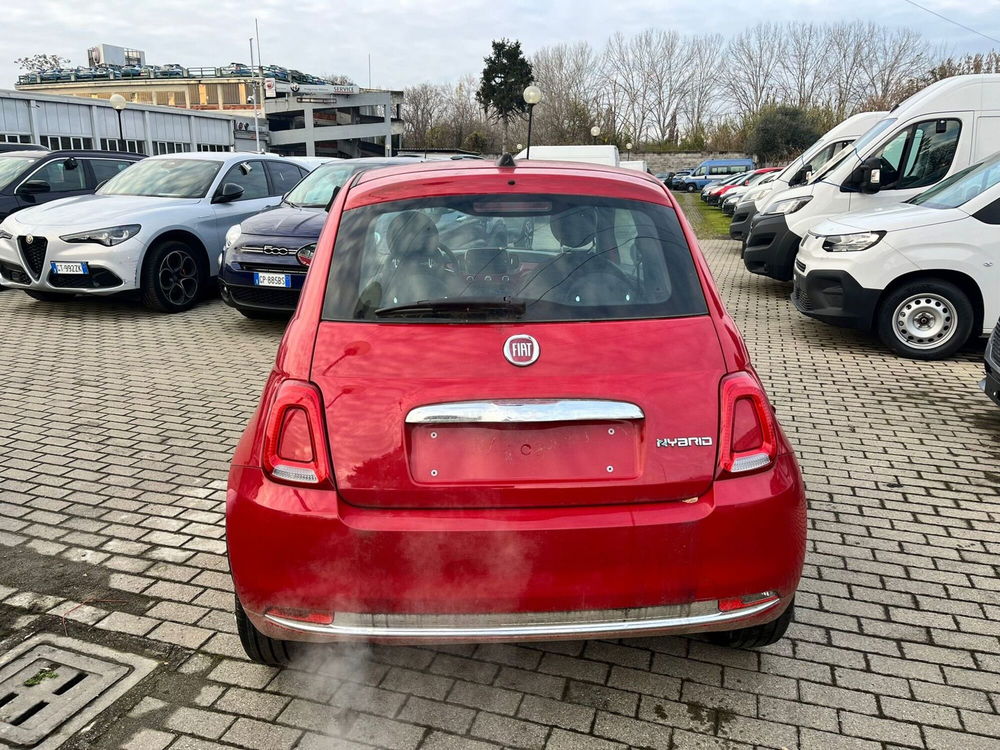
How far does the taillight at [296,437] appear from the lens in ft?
7.93

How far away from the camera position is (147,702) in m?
2.70

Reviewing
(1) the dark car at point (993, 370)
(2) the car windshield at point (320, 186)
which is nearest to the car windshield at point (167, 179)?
(2) the car windshield at point (320, 186)

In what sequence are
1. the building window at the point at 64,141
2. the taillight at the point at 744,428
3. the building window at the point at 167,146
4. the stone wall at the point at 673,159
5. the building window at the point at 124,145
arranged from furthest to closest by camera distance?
the stone wall at the point at 673,159, the building window at the point at 167,146, the building window at the point at 124,145, the building window at the point at 64,141, the taillight at the point at 744,428

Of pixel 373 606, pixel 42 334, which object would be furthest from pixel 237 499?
pixel 42 334

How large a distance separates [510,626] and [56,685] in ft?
5.26

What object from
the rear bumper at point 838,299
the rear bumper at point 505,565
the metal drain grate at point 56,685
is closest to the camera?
the rear bumper at point 505,565

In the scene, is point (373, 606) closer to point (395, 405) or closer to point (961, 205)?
point (395, 405)

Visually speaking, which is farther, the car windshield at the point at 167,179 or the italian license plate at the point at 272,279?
the car windshield at the point at 167,179

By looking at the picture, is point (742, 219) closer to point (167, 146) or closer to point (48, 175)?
point (48, 175)

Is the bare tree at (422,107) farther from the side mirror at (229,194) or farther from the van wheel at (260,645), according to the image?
the van wheel at (260,645)

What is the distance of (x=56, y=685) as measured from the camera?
2799 mm

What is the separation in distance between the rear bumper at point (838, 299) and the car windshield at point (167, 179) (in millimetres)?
7182

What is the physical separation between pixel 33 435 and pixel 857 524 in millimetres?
5029

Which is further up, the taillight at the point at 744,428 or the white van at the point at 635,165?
the white van at the point at 635,165
